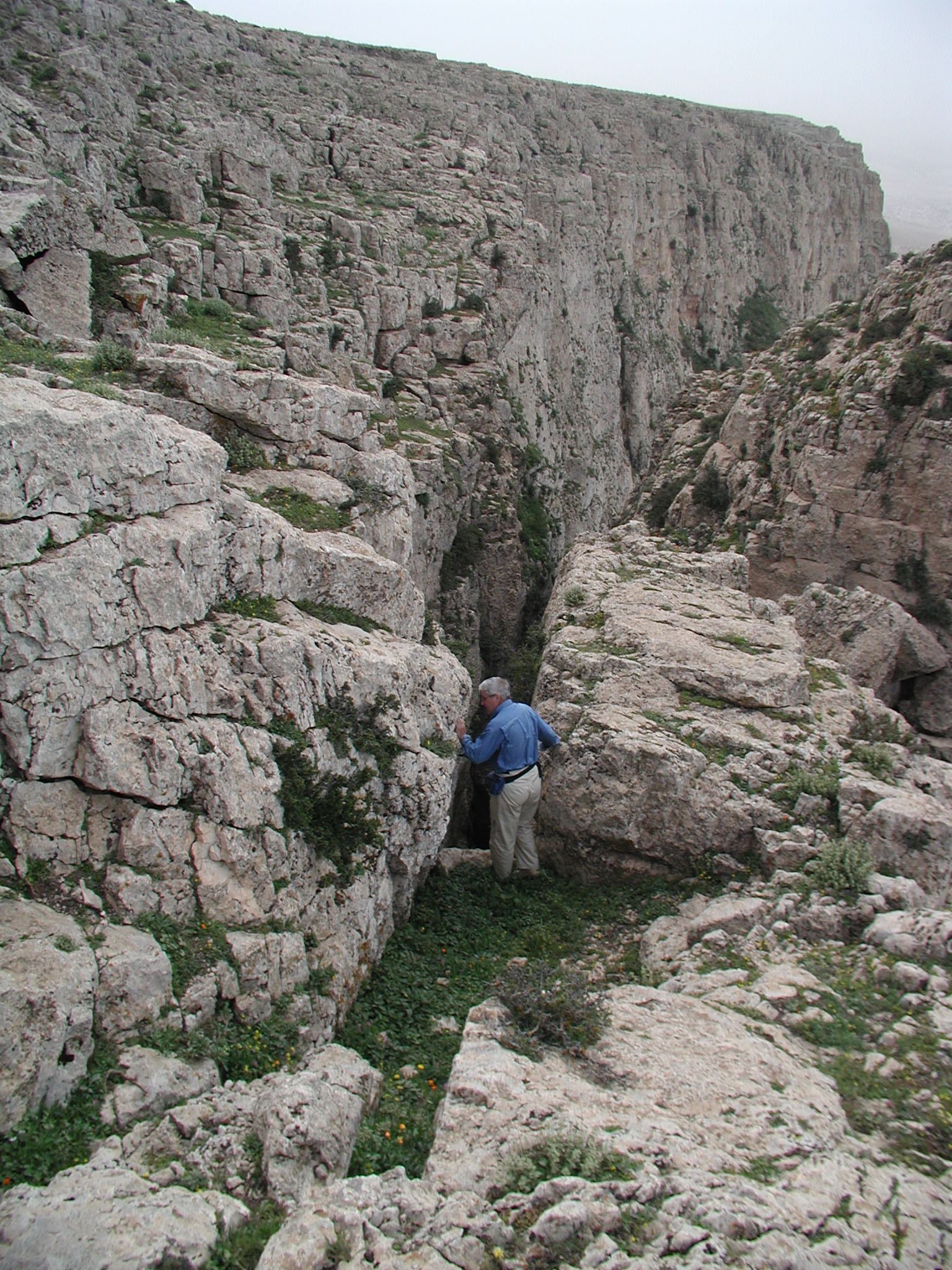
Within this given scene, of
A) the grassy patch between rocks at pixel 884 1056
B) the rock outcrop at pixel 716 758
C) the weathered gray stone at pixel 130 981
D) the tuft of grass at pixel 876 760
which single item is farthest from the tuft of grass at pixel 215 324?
the grassy patch between rocks at pixel 884 1056

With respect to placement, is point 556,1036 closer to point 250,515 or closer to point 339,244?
point 250,515

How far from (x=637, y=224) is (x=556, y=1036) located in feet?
149

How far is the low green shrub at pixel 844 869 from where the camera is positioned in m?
7.43

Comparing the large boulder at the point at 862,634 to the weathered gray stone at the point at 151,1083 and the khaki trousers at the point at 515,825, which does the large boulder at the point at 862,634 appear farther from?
the weathered gray stone at the point at 151,1083

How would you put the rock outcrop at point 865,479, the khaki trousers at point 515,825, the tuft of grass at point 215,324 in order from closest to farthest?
the khaki trousers at point 515,825
the tuft of grass at point 215,324
the rock outcrop at point 865,479

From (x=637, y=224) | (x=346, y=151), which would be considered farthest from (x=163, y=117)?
(x=637, y=224)

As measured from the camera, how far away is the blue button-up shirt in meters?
9.05

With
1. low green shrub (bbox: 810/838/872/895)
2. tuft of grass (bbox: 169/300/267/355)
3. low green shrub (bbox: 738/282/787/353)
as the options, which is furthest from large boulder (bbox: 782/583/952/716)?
low green shrub (bbox: 738/282/787/353)

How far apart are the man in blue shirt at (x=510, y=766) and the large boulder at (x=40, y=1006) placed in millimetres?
4679

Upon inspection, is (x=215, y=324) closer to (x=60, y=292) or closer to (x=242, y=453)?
(x=60, y=292)

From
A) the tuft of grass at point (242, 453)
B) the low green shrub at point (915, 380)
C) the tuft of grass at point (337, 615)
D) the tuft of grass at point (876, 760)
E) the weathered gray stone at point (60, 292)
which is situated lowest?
the tuft of grass at point (876, 760)

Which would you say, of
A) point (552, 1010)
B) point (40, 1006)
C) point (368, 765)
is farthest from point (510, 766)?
point (40, 1006)

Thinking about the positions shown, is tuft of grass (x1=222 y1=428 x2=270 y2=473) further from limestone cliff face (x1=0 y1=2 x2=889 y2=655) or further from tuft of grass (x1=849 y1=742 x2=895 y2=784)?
tuft of grass (x1=849 y1=742 x2=895 y2=784)

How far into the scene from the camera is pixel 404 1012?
6.95 metres
